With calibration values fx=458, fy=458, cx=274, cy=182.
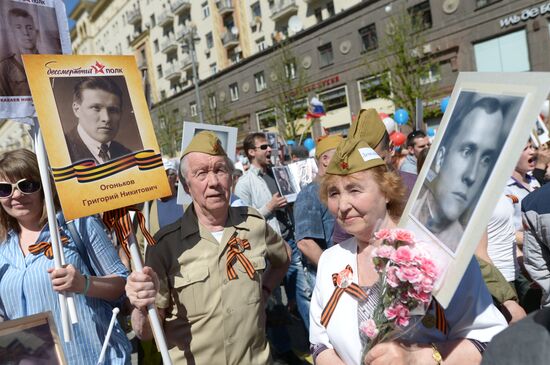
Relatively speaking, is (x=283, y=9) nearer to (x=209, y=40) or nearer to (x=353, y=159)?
(x=209, y=40)

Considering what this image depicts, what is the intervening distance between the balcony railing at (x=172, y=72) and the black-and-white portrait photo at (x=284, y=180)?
38448 mm

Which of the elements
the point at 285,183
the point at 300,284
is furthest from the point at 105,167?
the point at 285,183

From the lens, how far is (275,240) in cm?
289

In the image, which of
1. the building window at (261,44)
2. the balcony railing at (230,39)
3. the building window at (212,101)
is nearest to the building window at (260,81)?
the building window at (261,44)

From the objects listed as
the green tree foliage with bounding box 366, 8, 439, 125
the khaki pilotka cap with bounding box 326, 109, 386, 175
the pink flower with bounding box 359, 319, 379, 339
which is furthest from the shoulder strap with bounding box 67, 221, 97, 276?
the green tree foliage with bounding box 366, 8, 439, 125

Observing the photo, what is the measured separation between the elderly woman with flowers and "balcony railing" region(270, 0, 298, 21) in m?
28.9

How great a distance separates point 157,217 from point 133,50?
1899 inches

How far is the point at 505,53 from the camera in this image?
1959 centimetres

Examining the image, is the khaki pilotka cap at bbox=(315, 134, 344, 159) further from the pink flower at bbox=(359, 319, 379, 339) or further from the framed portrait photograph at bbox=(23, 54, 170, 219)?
the pink flower at bbox=(359, 319, 379, 339)

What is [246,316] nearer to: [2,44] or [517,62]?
[2,44]

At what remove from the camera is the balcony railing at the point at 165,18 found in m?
41.3

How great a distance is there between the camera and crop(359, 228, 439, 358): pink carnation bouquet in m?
1.27

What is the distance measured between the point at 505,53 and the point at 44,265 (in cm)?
2139

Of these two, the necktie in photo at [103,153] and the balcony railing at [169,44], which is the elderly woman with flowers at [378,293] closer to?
the necktie in photo at [103,153]
